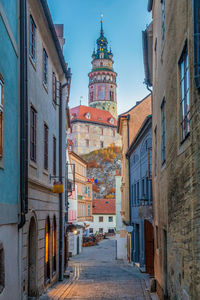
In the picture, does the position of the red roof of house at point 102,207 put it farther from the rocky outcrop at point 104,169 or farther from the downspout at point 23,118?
the downspout at point 23,118

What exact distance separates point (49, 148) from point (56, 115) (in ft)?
8.49

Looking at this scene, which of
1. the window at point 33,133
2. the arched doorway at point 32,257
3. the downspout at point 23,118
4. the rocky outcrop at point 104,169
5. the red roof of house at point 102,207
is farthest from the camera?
the rocky outcrop at point 104,169

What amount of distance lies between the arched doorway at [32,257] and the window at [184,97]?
620cm

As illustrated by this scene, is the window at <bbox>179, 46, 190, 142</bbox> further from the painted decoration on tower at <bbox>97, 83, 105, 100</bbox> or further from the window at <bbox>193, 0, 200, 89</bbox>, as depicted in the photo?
the painted decoration on tower at <bbox>97, 83, 105, 100</bbox>

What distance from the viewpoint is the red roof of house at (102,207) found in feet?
263

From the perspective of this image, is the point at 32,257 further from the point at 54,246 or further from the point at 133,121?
the point at 133,121

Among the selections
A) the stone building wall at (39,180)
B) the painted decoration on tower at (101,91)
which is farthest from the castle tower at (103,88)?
the stone building wall at (39,180)

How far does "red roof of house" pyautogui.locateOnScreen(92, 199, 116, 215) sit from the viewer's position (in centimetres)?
8031

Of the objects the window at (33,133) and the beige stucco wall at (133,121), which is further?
the beige stucco wall at (133,121)

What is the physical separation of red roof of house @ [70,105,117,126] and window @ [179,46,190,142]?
98.6 metres

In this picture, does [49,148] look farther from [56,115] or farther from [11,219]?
[11,219]

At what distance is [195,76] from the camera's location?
6.12 meters

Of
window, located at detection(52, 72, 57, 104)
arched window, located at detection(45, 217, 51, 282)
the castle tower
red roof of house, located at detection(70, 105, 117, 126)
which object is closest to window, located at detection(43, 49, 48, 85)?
window, located at detection(52, 72, 57, 104)

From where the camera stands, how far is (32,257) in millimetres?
12812
